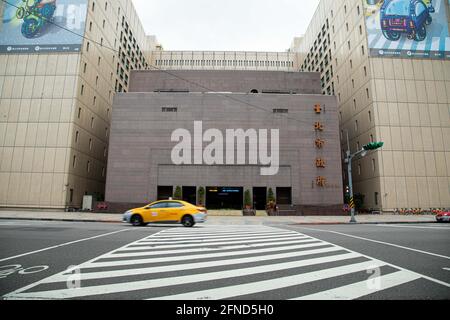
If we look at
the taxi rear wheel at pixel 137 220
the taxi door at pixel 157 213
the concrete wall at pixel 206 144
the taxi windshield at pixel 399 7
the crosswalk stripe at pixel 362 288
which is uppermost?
the taxi windshield at pixel 399 7

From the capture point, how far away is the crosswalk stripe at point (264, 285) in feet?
11.8

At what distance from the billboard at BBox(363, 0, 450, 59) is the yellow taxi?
3699 centimetres

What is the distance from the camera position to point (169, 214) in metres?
15.9

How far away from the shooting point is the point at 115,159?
38.1 meters

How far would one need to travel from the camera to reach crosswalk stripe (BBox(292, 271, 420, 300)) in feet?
11.8

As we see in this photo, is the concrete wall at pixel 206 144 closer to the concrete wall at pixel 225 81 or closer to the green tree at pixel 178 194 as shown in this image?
the green tree at pixel 178 194

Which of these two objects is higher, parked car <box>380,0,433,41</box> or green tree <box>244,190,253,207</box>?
parked car <box>380,0,433,41</box>

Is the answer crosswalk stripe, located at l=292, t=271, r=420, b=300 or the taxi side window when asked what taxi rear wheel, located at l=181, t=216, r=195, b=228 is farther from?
crosswalk stripe, located at l=292, t=271, r=420, b=300

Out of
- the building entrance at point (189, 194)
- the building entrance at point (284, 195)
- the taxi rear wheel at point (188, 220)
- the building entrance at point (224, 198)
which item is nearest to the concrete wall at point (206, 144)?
the building entrance at point (284, 195)

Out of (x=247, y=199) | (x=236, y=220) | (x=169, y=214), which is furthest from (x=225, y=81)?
(x=169, y=214)

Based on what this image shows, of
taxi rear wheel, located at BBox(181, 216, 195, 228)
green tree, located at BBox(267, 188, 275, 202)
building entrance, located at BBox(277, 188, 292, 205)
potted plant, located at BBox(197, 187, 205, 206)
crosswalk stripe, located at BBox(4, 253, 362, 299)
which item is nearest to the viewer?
crosswalk stripe, located at BBox(4, 253, 362, 299)

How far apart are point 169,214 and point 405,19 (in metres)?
43.1

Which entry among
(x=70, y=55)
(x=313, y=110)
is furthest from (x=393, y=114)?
(x=70, y=55)

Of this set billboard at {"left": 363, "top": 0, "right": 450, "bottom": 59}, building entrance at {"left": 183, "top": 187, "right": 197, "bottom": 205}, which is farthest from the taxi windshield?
building entrance at {"left": 183, "top": 187, "right": 197, "bottom": 205}
